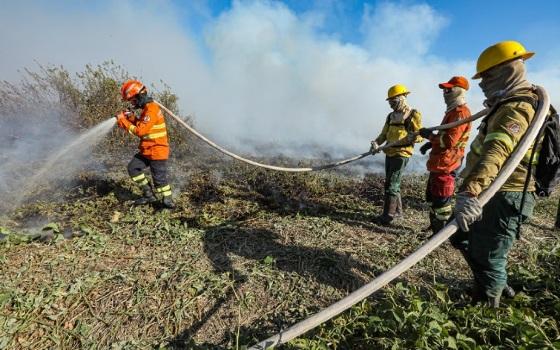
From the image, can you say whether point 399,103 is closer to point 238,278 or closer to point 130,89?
point 238,278

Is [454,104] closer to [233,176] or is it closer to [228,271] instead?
[228,271]

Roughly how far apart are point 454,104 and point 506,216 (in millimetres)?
1808

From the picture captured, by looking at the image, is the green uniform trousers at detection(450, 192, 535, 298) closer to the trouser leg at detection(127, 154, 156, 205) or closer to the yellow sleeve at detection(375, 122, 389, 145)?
the yellow sleeve at detection(375, 122, 389, 145)

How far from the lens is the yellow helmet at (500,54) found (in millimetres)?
2453

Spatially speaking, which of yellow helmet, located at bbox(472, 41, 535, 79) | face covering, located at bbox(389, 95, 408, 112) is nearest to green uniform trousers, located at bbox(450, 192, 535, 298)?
yellow helmet, located at bbox(472, 41, 535, 79)

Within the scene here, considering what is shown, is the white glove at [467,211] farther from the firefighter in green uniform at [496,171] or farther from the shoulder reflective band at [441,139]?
the shoulder reflective band at [441,139]

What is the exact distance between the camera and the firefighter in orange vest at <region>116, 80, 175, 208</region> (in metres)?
5.13

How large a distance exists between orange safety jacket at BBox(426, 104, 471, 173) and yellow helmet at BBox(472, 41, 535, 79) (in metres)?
1.38

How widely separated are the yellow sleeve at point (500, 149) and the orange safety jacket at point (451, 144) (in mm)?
1567

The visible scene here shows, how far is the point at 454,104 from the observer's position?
3963 millimetres

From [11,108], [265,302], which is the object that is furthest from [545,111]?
[11,108]

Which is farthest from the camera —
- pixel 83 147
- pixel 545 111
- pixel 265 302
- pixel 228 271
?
pixel 83 147

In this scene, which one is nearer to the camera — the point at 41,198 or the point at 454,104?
the point at 454,104

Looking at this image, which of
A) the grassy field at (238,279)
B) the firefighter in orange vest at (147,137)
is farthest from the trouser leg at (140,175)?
the grassy field at (238,279)
